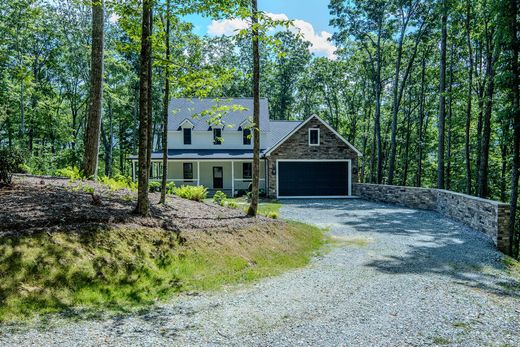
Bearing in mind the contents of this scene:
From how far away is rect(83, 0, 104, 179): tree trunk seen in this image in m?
11.6

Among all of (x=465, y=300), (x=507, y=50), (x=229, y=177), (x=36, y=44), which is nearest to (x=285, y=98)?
(x=229, y=177)

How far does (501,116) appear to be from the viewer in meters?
11.6

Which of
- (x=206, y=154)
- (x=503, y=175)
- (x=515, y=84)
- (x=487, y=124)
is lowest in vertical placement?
(x=503, y=175)

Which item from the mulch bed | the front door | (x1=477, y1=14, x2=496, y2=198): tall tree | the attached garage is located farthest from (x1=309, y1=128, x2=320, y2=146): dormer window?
the mulch bed

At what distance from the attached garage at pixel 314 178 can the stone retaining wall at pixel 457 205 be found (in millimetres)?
1023

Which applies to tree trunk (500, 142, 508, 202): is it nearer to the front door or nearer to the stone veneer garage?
the stone veneer garage

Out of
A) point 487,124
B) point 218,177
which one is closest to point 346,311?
point 487,124

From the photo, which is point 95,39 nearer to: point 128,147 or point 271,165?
point 271,165

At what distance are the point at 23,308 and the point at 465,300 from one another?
630cm

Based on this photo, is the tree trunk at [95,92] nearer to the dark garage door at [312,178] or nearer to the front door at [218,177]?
the dark garage door at [312,178]

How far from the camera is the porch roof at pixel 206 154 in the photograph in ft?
78.0

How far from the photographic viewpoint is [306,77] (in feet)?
132

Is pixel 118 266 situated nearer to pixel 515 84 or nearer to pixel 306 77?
pixel 515 84

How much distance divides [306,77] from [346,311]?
122 ft
